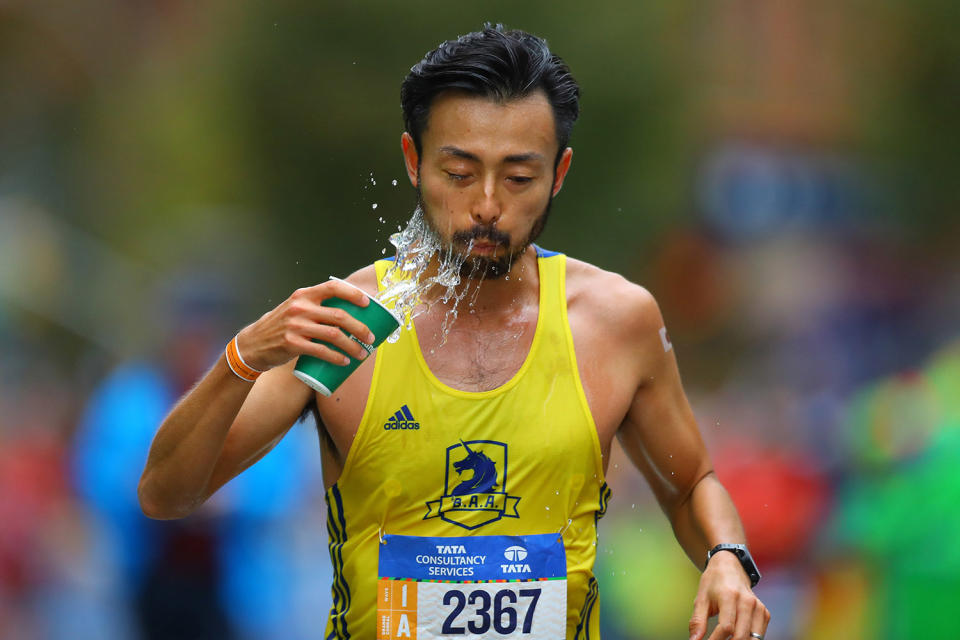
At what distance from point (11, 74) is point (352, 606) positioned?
7173 millimetres

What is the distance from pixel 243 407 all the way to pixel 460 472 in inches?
19.3

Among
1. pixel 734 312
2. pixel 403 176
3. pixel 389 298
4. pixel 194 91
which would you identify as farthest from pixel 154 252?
pixel 389 298

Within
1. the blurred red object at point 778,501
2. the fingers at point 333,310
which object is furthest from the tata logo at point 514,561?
the blurred red object at point 778,501

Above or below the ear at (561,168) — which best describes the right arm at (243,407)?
below

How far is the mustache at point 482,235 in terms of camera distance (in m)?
2.73

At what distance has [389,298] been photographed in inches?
111

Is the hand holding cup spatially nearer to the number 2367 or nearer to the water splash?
the water splash

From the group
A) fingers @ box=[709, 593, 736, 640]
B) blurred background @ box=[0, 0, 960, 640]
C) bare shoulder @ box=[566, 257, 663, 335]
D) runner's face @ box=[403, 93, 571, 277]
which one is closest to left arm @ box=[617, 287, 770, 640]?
bare shoulder @ box=[566, 257, 663, 335]

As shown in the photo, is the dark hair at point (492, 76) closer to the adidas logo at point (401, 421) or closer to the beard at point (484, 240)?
the beard at point (484, 240)

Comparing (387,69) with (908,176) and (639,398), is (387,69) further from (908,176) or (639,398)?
(639,398)

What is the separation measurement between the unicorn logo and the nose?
49cm

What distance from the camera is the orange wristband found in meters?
2.45

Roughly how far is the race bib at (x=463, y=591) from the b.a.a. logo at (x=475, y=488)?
51 millimetres

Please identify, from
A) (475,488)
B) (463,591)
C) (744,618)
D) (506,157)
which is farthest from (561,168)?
(744,618)
